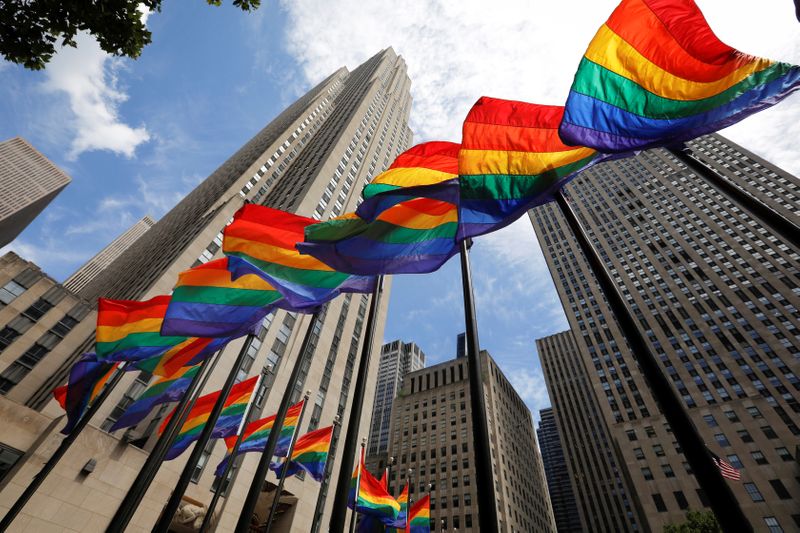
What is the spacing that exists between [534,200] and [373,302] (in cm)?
426

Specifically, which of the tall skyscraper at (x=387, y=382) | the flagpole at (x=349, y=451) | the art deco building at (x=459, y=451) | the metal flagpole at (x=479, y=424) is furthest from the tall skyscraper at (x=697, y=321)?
the tall skyscraper at (x=387, y=382)

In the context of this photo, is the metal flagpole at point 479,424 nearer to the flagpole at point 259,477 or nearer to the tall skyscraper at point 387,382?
the flagpole at point 259,477

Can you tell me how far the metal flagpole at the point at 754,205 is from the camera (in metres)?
5.47

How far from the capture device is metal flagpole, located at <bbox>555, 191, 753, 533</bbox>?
12.2 feet

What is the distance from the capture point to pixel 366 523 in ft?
67.1

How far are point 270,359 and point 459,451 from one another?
2143 inches

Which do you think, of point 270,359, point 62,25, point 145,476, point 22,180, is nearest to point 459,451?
point 270,359

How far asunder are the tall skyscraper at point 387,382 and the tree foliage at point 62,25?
353ft

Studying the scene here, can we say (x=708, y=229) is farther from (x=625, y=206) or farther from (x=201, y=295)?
(x=201, y=295)

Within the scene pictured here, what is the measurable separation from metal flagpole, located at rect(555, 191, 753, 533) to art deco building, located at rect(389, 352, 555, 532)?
66.6 m

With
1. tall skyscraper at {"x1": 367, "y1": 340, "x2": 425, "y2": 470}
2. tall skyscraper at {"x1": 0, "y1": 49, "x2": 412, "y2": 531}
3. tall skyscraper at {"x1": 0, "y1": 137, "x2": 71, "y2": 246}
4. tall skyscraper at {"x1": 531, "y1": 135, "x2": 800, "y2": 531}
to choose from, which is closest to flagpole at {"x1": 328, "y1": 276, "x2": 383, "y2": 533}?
tall skyscraper at {"x1": 0, "y1": 49, "x2": 412, "y2": 531}

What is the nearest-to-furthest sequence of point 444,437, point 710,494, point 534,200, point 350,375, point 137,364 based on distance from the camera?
point 710,494
point 534,200
point 137,364
point 350,375
point 444,437

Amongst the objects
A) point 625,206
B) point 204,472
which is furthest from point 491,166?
point 625,206

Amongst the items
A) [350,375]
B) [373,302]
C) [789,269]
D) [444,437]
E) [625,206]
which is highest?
[625,206]
